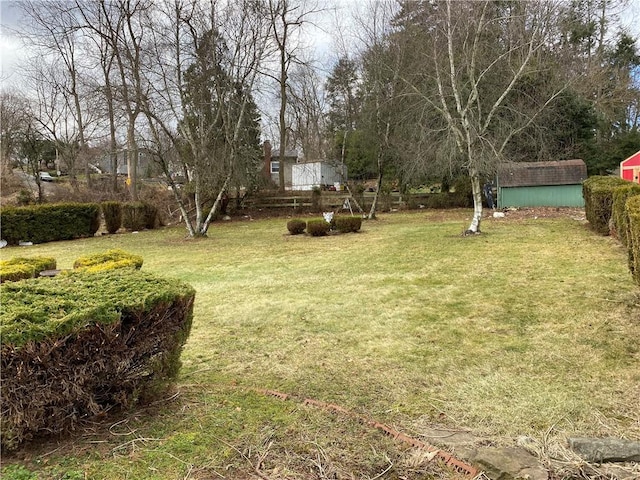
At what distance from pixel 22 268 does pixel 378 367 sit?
17.3 feet

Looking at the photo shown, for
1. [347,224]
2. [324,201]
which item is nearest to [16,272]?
[347,224]

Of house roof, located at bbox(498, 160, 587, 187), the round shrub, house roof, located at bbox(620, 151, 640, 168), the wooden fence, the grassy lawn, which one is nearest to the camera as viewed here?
the grassy lawn

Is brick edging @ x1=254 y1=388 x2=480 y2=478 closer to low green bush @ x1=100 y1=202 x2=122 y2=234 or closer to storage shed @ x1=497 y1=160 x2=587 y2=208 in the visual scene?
low green bush @ x1=100 y1=202 x2=122 y2=234

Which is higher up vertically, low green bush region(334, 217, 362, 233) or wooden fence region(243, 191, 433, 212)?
wooden fence region(243, 191, 433, 212)

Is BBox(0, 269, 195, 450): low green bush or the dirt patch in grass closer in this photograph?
BBox(0, 269, 195, 450): low green bush

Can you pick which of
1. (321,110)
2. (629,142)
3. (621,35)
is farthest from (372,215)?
(621,35)

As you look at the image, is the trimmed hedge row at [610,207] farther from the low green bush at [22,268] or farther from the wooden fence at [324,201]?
the wooden fence at [324,201]

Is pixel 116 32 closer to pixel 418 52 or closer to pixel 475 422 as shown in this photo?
pixel 418 52

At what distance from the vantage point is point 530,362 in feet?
12.4

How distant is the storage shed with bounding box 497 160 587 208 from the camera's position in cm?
1991

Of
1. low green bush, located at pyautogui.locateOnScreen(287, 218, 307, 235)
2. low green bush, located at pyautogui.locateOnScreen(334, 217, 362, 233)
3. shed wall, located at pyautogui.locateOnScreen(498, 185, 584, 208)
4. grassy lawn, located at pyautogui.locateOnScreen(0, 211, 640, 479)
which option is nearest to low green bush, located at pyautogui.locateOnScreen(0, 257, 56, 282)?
grassy lawn, located at pyautogui.locateOnScreen(0, 211, 640, 479)

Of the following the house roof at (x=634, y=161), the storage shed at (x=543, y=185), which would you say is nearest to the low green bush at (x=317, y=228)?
the storage shed at (x=543, y=185)

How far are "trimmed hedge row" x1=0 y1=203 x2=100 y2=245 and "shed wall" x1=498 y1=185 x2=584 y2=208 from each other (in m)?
18.2

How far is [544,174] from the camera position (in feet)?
66.4
